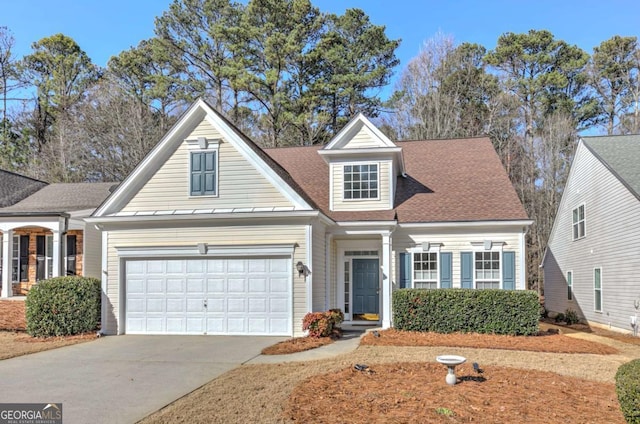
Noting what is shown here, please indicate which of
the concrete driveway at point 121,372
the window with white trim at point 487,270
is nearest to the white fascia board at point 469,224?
the window with white trim at point 487,270

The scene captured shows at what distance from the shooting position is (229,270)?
13641 millimetres

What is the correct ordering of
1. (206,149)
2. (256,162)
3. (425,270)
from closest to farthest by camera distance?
(256,162) → (206,149) → (425,270)

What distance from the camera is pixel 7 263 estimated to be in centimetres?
1892

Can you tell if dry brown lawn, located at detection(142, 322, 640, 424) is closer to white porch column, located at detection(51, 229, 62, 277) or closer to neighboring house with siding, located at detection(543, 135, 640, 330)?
neighboring house with siding, located at detection(543, 135, 640, 330)

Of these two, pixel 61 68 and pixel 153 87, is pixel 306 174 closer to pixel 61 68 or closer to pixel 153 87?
pixel 153 87

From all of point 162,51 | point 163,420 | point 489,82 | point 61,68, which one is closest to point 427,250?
point 163,420

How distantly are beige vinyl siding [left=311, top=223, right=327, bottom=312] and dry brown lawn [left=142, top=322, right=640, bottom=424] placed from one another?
10.8 ft

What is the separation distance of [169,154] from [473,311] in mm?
9214

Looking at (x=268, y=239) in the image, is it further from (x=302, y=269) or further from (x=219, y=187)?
(x=219, y=187)

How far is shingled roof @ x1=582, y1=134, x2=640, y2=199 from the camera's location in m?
15.5

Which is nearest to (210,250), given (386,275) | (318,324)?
(318,324)

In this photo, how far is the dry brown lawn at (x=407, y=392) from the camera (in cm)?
627

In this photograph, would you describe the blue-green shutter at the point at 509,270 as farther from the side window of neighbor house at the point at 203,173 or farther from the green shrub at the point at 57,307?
the green shrub at the point at 57,307

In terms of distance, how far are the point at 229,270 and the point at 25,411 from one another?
7126 millimetres
